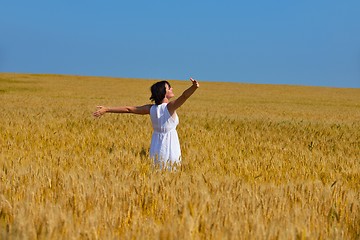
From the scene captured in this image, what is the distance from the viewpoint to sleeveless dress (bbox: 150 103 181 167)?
5.24 meters

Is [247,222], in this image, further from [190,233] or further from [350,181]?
[350,181]

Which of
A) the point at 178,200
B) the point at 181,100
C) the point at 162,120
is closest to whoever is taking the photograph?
the point at 178,200

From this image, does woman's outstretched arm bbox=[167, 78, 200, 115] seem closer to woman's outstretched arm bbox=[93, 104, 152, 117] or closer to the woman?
the woman

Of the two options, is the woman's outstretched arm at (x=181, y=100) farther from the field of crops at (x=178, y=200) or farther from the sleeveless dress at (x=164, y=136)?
the field of crops at (x=178, y=200)

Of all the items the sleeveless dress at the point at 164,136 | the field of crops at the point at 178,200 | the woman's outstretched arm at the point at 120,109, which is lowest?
the field of crops at the point at 178,200

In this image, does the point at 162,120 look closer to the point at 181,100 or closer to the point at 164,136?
the point at 164,136

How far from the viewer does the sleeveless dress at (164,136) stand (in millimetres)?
5238

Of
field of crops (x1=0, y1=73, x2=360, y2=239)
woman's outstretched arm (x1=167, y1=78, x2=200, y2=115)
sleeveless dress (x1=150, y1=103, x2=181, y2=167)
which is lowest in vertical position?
field of crops (x1=0, y1=73, x2=360, y2=239)

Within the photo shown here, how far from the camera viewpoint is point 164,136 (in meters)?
5.35

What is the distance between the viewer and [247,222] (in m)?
2.09

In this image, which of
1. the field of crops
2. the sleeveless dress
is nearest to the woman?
the sleeveless dress

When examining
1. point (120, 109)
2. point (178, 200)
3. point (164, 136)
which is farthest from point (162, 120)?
point (178, 200)

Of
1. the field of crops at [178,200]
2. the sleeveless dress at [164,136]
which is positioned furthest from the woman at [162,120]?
the field of crops at [178,200]

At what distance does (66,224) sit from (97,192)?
0.83m
